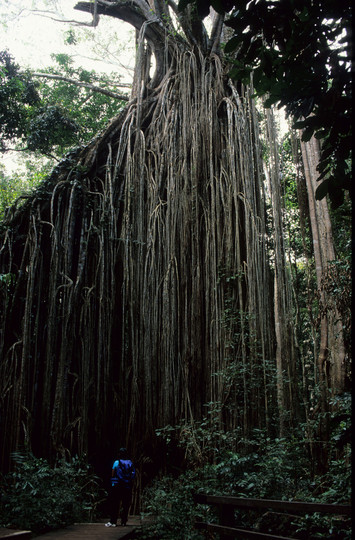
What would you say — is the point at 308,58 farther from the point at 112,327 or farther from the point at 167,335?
the point at 112,327

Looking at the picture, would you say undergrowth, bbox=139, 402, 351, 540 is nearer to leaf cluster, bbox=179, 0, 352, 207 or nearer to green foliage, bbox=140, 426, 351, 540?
green foliage, bbox=140, 426, 351, 540

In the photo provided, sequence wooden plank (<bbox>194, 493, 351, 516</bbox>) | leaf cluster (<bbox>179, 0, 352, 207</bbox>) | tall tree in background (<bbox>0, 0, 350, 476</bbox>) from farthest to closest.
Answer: tall tree in background (<bbox>0, 0, 350, 476</bbox>), wooden plank (<bbox>194, 493, 351, 516</bbox>), leaf cluster (<bbox>179, 0, 352, 207</bbox>)

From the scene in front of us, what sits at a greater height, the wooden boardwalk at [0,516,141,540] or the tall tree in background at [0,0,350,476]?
the tall tree in background at [0,0,350,476]

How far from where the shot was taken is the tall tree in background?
5.02 metres

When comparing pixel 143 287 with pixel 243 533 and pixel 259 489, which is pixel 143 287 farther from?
pixel 243 533

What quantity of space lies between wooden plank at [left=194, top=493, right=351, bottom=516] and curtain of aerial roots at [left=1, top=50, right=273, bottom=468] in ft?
6.74

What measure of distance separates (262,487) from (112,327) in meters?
2.75

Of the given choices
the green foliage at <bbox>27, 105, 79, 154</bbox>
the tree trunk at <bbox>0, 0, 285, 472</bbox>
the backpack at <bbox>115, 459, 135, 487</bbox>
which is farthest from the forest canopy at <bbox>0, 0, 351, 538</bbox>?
the green foliage at <bbox>27, 105, 79, 154</bbox>

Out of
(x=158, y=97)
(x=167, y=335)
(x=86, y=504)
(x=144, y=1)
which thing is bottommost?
(x=86, y=504)

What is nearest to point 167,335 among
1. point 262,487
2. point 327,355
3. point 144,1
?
point 327,355

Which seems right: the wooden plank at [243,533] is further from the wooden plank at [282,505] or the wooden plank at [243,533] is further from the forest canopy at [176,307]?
the forest canopy at [176,307]

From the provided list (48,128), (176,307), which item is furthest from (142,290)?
(48,128)

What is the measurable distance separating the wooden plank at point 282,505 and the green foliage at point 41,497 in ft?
4.88

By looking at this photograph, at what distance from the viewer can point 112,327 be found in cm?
575
